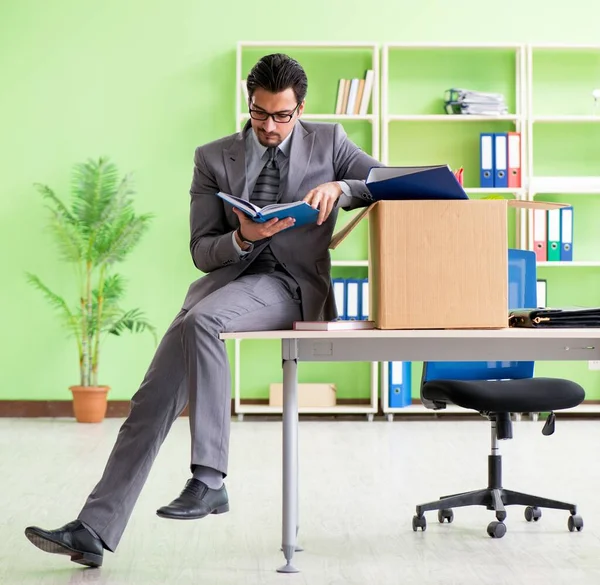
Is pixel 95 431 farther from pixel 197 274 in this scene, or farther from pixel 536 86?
Result: pixel 536 86

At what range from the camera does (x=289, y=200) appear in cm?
268

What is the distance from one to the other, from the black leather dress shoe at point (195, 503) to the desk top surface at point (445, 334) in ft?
1.24

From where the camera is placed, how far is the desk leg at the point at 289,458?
2473mm

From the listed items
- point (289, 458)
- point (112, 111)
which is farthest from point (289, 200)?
point (112, 111)

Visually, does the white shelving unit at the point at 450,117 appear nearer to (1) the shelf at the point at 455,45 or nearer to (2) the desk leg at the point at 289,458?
(1) the shelf at the point at 455,45

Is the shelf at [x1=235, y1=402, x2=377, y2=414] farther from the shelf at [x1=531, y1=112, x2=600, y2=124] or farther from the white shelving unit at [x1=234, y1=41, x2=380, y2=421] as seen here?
the shelf at [x1=531, y1=112, x2=600, y2=124]

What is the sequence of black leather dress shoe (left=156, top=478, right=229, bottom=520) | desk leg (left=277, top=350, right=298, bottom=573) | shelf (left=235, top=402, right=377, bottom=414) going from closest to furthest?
black leather dress shoe (left=156, top=478, right=229, bottom=520) → desk leg (left=277, top=350, right=298, bottom=573) → shelf (left=235, top=402, right=377, bottom=414)

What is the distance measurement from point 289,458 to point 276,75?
3.29ft

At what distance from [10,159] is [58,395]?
4.95ft

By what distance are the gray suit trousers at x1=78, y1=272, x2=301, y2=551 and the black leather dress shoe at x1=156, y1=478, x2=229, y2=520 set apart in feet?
0.21

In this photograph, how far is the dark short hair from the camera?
249cm

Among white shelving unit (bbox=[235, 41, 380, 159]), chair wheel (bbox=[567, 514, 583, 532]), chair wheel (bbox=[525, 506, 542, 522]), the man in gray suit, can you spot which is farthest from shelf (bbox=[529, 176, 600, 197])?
the man in gray suit

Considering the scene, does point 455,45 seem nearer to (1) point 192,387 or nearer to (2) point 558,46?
(2) point 558,46

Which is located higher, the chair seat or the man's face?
the man's face
